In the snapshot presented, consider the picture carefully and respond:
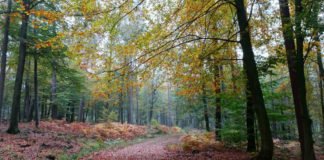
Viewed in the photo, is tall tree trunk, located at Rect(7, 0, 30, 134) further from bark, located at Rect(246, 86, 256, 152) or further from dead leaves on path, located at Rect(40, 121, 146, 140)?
bark, located at Rect(246, 86, 256, 152)

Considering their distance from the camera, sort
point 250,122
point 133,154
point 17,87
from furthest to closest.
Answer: point 17,87 < point 133,154 < point 250,122

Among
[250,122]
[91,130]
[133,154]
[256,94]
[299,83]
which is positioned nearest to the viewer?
[256,94]

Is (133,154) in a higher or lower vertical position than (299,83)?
lower

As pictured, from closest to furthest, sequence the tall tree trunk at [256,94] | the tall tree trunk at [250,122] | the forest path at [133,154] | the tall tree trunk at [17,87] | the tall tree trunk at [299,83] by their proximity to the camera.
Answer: the tall tree trunk at [256,94]
the tall tree trunk at [299,83]
the forest path at [133,154]
the tall tree trunk at [250,122]
the tall tree trunk at [17,87]

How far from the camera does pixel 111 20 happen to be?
266 inches

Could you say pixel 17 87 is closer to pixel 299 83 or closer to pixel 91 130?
pixel 91 130

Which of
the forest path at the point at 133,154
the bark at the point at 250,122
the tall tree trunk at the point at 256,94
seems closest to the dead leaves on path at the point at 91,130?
the forest path at the point at 133,154

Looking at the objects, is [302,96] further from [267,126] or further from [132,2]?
[132,2]

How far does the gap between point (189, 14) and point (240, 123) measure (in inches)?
211

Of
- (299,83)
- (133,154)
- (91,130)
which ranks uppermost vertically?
(299,83)

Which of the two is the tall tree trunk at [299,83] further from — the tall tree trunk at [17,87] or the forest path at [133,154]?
the tall tree trunk at [17,87]

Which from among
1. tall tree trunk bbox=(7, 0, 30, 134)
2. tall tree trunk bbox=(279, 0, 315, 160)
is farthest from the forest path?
tall tree trunk bbox=(7, 0, 30, 134)

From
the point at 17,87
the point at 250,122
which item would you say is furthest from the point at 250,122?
the point at 17,87

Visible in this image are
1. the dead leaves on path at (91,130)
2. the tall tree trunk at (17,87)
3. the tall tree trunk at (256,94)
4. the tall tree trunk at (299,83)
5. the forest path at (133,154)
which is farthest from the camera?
the dead leaves on path at (91,130)
